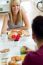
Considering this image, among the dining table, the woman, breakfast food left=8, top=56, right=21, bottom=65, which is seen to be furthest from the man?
the woman

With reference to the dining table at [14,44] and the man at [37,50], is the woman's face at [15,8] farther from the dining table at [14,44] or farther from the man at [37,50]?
the man at [37,50]

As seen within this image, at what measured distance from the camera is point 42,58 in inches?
42.3

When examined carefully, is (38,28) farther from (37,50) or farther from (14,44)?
(14,44)

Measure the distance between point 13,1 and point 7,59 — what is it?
1.37m

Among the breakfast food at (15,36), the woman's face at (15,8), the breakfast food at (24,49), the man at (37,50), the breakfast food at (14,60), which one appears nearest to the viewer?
the man at (37,50)

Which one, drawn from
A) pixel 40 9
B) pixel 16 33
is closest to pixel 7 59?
pixel 16 33

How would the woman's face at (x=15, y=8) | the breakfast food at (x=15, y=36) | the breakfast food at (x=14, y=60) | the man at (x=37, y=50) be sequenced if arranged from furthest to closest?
the woman's face at (x=15, y=8) < the breakfast food at (x=15, y=36) < the breakfast food at (x=14, y=60) < the man at (x=37, y=50)

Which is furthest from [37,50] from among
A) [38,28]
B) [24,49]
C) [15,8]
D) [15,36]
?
[15,8]

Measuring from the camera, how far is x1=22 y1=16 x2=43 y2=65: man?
108 centimetres

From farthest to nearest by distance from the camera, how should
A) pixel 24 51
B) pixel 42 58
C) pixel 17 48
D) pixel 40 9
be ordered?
1. pixel 40 9
2. pixel 17 48
3. pixel 24 51
4. pixel 42 58

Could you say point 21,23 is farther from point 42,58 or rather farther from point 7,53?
point 42,58

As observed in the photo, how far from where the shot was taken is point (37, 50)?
1.14 m

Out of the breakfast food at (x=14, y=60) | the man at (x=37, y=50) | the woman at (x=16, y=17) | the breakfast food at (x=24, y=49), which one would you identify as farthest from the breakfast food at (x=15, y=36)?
the man at (x=37, y=50)

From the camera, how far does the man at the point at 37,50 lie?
1081 millimetres
